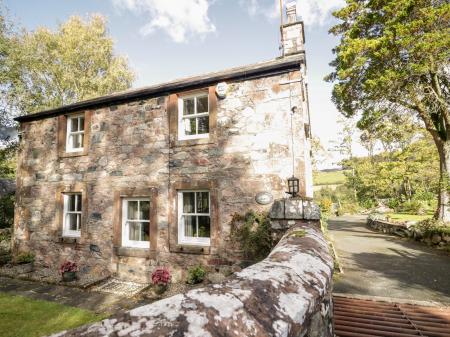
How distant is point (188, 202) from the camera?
722 cm

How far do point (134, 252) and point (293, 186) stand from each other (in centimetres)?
491

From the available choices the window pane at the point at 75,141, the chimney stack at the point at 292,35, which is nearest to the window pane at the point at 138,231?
the window pane at the point at 75,141

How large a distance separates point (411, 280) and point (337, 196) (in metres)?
31.6

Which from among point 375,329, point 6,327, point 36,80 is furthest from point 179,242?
point 36,80

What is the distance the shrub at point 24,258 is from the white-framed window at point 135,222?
391 cm

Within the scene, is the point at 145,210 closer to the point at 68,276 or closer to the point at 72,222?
the point at 68,276

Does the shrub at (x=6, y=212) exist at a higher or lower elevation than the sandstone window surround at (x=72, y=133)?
lower

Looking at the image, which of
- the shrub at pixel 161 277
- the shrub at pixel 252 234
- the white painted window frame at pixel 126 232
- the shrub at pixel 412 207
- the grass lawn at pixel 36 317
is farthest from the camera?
the shrub at pixel 412 207

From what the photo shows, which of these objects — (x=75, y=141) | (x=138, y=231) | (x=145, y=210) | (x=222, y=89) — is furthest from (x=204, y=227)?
(x=75, y=141)

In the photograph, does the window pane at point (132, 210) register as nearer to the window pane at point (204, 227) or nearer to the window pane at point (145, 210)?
the window pane at point (145, 210)

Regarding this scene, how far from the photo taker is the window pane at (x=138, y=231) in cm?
764

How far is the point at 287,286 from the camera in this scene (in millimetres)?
1424

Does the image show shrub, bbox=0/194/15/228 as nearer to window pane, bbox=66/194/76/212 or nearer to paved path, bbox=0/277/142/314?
window pane, bbox=66/194/76/212

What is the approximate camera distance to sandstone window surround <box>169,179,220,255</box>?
661 cm
